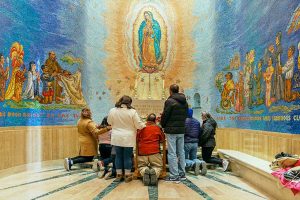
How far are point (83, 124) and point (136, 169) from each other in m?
1.75

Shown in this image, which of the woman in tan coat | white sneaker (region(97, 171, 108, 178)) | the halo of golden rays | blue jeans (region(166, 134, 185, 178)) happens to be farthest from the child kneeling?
the halo of golden rays

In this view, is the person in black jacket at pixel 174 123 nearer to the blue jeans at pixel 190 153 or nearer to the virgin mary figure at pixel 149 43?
the blue jeans at pixel 190 153

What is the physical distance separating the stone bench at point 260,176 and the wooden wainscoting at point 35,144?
4491mm

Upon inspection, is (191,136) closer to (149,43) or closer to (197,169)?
(197,169)

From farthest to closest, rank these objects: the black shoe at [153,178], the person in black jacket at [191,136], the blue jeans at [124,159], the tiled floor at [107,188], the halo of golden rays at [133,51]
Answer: the halo of golden rays at [133,51]
the person in black jacket at [191,136]
the blue jeans at [124,159]
the black shoe at [153,178]
the tiled floor at [107,188]

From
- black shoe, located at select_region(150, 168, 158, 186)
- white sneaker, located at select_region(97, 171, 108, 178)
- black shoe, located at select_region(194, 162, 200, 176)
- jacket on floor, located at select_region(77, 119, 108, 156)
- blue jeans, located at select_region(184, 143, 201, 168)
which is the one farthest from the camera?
jacket on floor, located at select_region(77, 119, 108, 156)

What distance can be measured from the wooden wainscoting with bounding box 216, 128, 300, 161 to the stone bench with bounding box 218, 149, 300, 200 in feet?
1.79

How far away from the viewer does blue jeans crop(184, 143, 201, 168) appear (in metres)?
6.28

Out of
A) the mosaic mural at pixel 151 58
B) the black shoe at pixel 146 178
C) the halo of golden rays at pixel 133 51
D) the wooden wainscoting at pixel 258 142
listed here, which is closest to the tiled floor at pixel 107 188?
the black shoe at pixel 146 178

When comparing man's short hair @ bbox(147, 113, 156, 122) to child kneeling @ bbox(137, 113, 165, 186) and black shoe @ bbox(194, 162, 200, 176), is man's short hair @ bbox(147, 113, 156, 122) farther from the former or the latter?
black shoe @ bbox(194, 162, 200, 176)

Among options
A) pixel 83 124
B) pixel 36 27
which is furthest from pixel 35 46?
pixel 83 124

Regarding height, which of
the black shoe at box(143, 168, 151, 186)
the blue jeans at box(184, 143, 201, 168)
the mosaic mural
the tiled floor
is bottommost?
the tiled floor

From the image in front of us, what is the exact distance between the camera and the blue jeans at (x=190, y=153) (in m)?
6.28

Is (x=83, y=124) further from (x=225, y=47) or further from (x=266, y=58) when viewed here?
(x=225, y=47)
